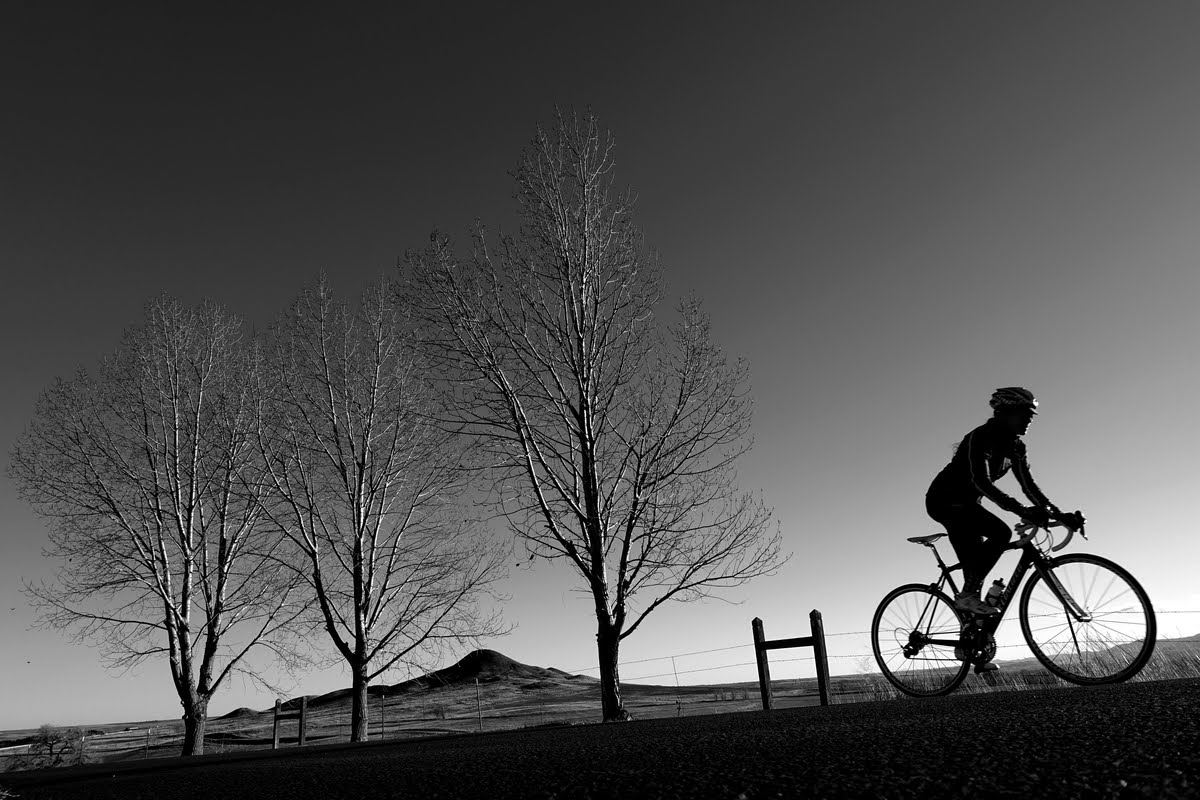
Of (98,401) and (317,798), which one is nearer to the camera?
(317,798)

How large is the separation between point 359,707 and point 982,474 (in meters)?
14.2

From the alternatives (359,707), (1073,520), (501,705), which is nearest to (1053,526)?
(1073,520)

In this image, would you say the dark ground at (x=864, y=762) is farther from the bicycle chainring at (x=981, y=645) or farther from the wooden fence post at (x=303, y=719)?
the wooden fence post at (x=303, y=719)

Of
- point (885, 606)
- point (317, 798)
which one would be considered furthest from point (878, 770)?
point (885, 606)

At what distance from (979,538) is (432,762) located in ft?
13.8

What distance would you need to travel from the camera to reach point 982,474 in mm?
5289

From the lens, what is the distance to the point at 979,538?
5.58 m

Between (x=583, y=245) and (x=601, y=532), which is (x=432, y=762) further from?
(x=583, y=245)

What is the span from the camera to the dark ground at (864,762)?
1913mm

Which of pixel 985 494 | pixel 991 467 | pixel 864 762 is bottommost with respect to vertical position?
pixel 864 762

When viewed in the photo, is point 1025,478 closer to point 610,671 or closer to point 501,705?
point 610,671

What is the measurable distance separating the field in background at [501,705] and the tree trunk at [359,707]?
2.13 metres

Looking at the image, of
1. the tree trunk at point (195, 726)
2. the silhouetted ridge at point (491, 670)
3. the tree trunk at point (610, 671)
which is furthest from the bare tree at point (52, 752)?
the silhouetted ridge at point (491, 670)

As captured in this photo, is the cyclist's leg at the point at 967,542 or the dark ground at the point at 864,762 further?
the cyclist's leg at the point at 967,542
